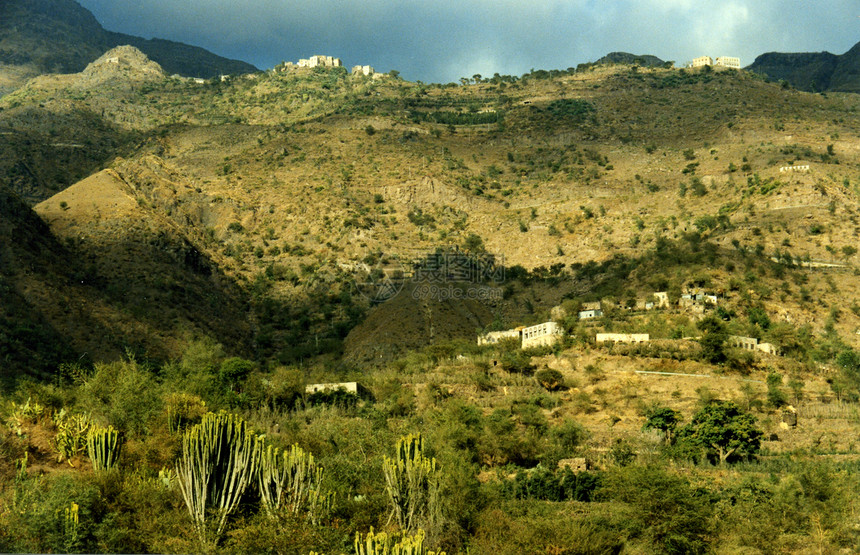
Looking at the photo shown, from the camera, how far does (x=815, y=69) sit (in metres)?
147

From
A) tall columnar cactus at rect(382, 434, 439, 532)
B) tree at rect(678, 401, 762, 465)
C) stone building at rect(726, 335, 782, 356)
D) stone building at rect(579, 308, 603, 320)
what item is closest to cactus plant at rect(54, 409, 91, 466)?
tall columnar cactus at rect(382, 434, 439, 532)

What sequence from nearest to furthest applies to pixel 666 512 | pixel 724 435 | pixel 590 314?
pixel 666 512 < pixel 724 435 < pixel 590 314

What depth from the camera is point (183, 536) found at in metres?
20.2

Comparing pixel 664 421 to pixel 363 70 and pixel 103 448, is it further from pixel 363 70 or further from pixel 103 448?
pixel 363 70

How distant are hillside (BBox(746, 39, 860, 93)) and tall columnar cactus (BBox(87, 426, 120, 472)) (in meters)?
123

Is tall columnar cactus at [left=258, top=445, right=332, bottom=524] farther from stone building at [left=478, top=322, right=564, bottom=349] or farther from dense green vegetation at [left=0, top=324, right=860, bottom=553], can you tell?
stone building at [left=478, top=322, right=564, bottom=349]

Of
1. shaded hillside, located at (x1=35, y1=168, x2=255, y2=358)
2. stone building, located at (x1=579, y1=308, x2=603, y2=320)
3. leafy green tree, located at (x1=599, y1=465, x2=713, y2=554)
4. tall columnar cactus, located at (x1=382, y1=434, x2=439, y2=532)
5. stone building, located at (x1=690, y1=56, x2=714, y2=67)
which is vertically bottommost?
leafy green tree, located at (x1=599, y1=465, x2=713, y2=554)

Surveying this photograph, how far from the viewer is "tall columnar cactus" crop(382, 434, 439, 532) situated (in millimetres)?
21797

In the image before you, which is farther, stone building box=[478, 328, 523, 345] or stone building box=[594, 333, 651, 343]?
stone building box=[478, 328, 523, 345]

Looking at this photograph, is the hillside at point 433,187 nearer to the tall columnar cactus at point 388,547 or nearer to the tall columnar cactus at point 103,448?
the tall columnar cactus at point 103,448

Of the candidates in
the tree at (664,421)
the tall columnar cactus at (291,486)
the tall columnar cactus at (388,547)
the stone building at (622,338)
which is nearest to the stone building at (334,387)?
the stone building at (622,338)

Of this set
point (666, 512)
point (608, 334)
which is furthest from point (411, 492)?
point (608, 334)

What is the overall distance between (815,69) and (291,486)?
146 meters

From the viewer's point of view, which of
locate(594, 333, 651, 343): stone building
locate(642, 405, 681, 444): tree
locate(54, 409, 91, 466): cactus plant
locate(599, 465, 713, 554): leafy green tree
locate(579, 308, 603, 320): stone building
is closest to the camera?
locate(599, 465, 713, 554): leafy green tree
